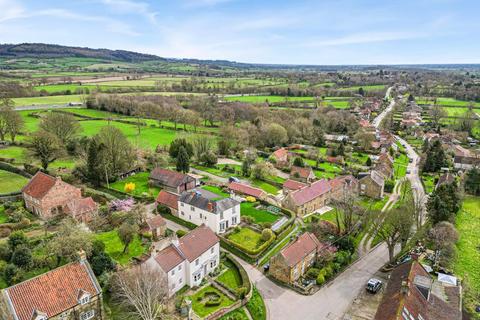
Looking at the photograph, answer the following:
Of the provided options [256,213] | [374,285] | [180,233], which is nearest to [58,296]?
[180,233]

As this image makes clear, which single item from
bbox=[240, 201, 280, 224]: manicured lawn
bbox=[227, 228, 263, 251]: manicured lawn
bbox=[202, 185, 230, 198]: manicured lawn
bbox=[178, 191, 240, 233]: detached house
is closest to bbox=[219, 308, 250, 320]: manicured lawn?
bbox=[227, 228, 263, 251]: manicured lawn

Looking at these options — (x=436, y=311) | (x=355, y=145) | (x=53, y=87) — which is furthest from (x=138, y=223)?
(x=53, y=87)

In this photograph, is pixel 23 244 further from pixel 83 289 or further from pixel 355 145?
pixel 355 145

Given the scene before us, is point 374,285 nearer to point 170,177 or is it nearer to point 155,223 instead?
point 155,223

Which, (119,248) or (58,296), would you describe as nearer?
(58,296)

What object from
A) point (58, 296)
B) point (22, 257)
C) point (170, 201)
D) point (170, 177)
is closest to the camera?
point (58, 296)

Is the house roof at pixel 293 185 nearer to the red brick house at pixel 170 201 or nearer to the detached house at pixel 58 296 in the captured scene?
the red brick house at pixel 170 201

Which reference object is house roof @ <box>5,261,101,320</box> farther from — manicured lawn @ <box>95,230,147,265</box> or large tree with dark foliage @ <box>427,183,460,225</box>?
large tree with dark foliage @ <box>427,183,460,225</box>
